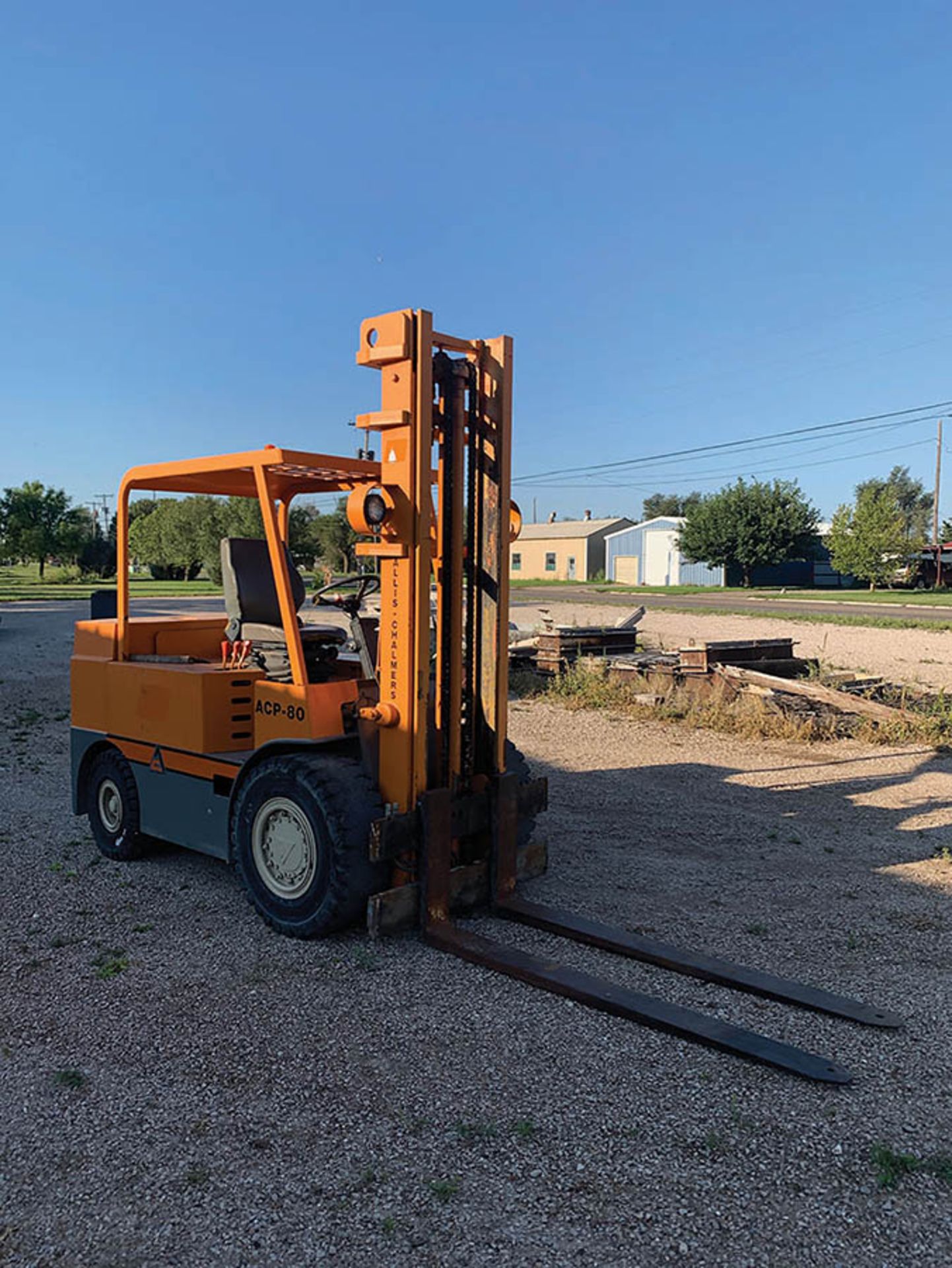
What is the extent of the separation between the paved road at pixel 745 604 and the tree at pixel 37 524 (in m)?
28.5

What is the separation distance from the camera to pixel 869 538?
49.7 meters

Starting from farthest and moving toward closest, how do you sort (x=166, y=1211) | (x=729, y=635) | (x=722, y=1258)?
(x=729, y=635), (x=166, y=1211), (x=722, y=1258)

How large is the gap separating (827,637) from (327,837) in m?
19.6

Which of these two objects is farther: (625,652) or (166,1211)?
(625,652)

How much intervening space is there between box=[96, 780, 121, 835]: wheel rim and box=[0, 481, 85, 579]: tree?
188 feet

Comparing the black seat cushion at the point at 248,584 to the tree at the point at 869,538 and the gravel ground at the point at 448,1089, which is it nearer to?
the gravel ground at the point at 448,1089

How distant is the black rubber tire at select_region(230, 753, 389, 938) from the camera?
16.2ft

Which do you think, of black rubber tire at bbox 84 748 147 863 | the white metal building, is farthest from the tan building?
black rubber tire at bbox 84 748 147 863

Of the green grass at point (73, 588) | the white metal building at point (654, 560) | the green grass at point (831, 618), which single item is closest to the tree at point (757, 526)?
the white metal building at point (654, 560)

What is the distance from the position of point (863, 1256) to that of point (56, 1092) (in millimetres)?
2859

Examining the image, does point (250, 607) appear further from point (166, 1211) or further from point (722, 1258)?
point (722, 1258)

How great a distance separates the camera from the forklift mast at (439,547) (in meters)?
5.09

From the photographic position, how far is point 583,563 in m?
82.7


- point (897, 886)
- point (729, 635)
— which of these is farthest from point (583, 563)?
point (897, 886)
